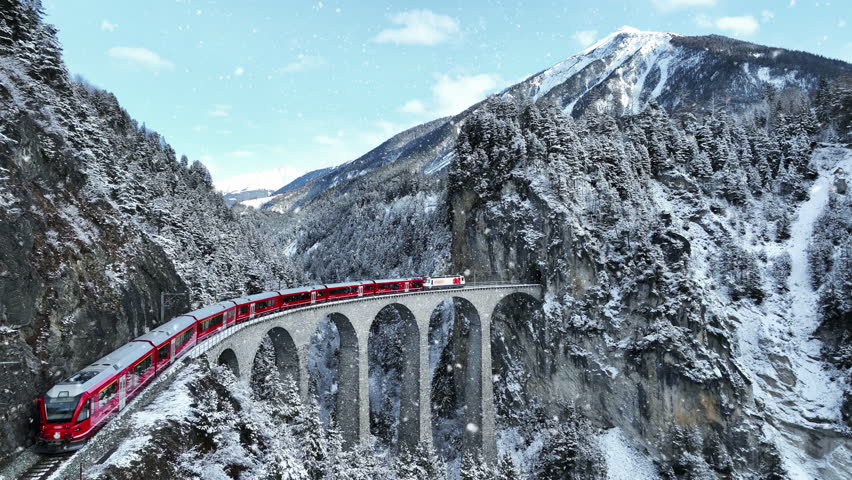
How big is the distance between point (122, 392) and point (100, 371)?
4.83 feet

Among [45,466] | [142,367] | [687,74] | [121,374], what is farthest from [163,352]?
[687,74]

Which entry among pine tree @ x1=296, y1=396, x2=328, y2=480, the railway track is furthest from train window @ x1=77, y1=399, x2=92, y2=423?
pine tree @ x1=296, y1=396, x2=328, y2=480

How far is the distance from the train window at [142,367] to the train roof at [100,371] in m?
0.38

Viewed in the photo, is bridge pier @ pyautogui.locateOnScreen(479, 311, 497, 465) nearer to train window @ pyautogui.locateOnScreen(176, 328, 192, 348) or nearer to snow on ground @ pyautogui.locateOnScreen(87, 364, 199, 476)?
train window @ pyautogui.locateOnScreen(176, 328, 192, 348)

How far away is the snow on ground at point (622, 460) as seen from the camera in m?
38.4

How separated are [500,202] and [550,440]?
89.4 feet

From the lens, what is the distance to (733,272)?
46406mm

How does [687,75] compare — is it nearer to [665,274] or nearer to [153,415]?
[665,274]

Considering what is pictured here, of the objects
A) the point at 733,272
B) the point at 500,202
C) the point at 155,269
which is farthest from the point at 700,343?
the point at 155,269

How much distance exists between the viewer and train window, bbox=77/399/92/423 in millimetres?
14656

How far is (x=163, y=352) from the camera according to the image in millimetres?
19953

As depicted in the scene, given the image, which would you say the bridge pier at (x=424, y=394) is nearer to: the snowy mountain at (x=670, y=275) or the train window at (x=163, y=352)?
the snowy mountain at (x=670, y=275)

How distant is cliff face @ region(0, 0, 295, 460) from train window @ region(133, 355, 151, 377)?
2417 millimetres

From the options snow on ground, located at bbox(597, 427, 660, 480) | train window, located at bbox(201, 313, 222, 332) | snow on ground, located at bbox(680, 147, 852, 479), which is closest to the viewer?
train window, located at bbox(201, 313, 222, 332)
